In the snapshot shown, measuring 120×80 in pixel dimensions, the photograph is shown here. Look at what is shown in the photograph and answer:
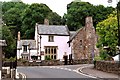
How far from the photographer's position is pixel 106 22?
32625 mm

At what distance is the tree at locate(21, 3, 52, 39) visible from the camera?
2315 inches

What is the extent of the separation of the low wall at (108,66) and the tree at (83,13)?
28.1 meters

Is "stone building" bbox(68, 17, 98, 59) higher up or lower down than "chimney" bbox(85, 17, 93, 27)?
lower down

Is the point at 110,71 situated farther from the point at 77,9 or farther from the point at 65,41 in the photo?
the point at 77,9

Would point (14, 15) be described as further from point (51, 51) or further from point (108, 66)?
point (108, 66)

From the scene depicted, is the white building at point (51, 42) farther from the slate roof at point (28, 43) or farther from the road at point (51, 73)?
the road at point (51, 73)

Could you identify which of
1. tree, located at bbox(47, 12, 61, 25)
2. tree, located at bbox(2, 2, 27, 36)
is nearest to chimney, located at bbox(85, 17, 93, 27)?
tree, located at bbox(47, 12, 61, 25)

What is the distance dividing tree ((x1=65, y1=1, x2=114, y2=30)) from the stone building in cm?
616

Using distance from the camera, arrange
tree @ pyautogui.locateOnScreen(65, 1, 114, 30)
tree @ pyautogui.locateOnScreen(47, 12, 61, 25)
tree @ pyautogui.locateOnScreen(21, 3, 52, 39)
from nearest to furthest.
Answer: tree @ pyautogui.locateOnScreen(65, 1, 114, 30) → tree @ pyautogui.locateOnScreen(21, 3, 52, 39) → tree @ pyautogui.locateOnScreen(47, 12, 61, 25)

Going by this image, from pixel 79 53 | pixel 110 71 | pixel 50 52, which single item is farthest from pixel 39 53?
pixel 110 71

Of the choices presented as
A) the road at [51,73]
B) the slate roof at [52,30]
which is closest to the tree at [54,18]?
the slate roof at [52,30]

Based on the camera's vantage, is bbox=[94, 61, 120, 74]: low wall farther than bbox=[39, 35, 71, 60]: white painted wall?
No

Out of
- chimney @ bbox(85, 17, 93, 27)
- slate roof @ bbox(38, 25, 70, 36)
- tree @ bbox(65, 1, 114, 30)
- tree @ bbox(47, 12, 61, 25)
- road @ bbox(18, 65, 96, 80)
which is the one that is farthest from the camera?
tree @ bbox(47, 12, 61, 25)

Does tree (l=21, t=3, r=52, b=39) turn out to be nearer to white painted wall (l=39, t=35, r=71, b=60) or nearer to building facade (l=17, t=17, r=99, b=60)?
building facade (l=17, t=17, r=99, b=60)
